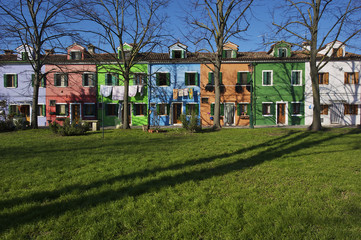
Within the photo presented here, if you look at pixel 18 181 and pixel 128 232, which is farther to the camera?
pixel 18 181

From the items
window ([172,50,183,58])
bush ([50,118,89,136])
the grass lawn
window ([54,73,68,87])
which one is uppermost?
window ([172,50,183,58])

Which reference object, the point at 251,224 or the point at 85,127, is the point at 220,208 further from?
the point at 85,127

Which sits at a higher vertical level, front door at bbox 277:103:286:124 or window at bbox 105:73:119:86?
window at bbox 105:73:119:86

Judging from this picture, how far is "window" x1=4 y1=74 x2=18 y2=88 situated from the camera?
2206cm

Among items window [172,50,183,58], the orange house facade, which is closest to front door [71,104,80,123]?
window [172,50,183,58]

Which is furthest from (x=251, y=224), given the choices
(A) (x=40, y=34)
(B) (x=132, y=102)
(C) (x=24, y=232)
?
(B) (x=132, y=102)

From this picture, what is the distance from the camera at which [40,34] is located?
1447cm

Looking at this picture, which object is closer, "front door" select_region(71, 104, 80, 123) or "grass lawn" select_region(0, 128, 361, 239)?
"grass lawn" select_region(0, 128, 361, 239)

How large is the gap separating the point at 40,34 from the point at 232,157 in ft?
50.1

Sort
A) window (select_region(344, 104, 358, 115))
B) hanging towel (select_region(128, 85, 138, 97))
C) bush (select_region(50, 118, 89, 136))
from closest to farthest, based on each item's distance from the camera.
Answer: bush (select_region(50, 118, 89, 136)) → hanging towel (select_region(128, 85, 138, 97)) → window (select_region(344, 104, 358, 115))

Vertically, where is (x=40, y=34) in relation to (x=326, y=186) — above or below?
above

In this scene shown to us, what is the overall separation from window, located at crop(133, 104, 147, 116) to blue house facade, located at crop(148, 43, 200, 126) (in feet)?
2.21

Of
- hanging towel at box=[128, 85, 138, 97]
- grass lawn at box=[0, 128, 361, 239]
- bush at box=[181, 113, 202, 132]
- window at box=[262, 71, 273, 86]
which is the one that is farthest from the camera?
window at box=[262, 71, 273, 86]

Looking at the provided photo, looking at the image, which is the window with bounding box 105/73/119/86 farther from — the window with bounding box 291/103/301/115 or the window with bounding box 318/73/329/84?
the window with bounding box 318/73/329/84
